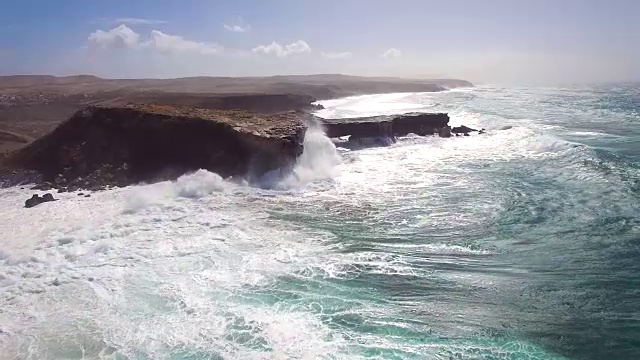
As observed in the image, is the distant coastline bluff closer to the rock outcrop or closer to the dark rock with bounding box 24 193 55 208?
the dark rock with bounding box 24 193 55 208

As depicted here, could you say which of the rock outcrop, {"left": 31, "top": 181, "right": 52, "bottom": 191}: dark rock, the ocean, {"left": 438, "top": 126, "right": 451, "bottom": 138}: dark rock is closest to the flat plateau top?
the ocean

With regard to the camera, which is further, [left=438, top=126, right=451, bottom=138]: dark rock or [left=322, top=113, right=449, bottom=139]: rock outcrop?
[left=438, top=126, right=451, bottom=138]: dark rock

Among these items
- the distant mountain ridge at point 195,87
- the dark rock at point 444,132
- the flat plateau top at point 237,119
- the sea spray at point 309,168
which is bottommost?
the sea spray at point 309,168

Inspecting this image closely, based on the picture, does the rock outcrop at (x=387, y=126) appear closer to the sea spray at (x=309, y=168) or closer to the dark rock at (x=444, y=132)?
the dark rock at (x=444, y=132)

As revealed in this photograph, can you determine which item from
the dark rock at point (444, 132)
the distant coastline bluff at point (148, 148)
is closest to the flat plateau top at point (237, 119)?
the distant coastline bluff at point (148, 148)

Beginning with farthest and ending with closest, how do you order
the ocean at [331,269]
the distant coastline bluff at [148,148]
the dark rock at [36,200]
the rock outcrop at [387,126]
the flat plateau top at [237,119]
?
the rock outcrop at [387,126]
the flat plateau top at [237,119]
the distant coastline bluff at [148,148]
the dark rock at [36,200]
the ocean at [331,269]

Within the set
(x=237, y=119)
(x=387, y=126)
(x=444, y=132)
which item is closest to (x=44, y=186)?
(x=237, y=119)

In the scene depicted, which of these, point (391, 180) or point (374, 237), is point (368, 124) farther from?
point (374, 237)

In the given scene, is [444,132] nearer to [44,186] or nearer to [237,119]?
[237,119]
